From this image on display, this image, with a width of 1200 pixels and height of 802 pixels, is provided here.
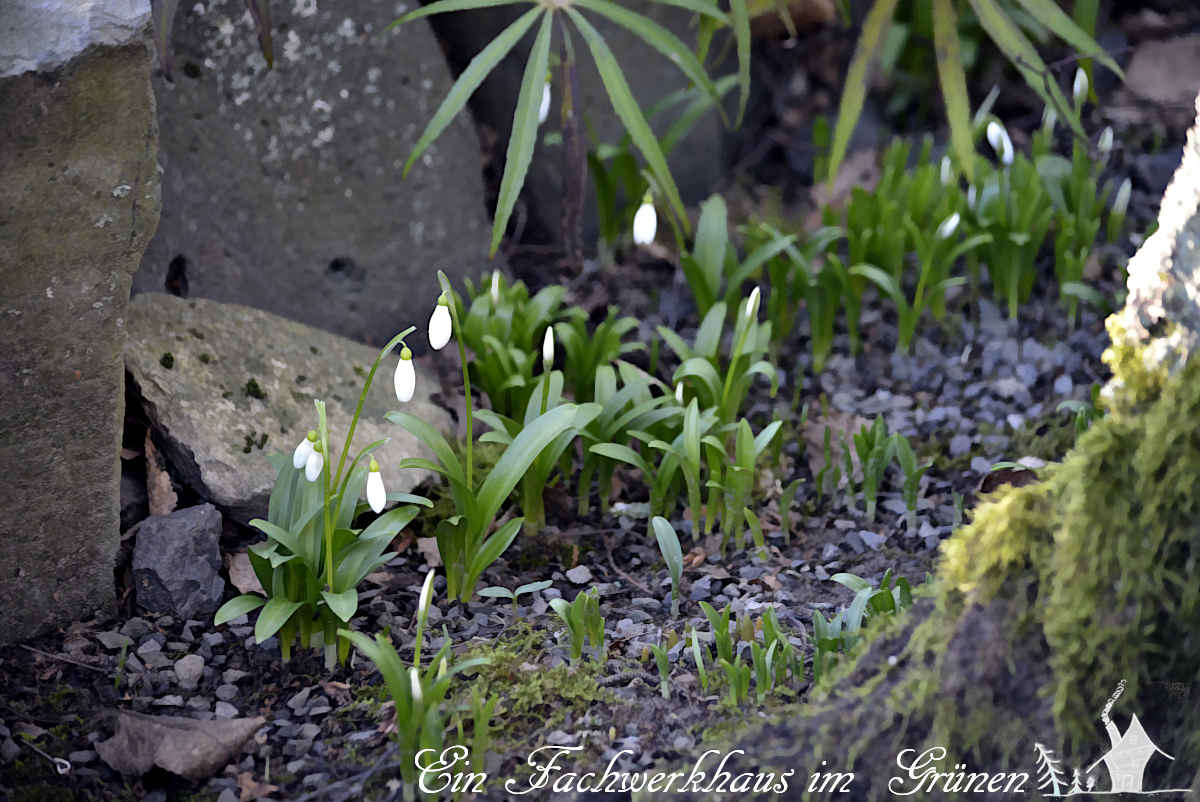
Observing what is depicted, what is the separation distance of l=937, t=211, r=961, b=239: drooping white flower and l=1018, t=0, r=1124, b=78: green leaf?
0.55 m

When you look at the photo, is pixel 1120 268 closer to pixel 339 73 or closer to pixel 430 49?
pixel 430 49

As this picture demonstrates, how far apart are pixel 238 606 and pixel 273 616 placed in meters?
0.12

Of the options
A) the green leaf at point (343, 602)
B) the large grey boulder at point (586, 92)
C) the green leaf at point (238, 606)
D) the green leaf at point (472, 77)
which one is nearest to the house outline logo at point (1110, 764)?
the green leaf at point (343, 602)

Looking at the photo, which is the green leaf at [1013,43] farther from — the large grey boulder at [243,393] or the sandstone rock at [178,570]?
the sandstone rock at [178,570]

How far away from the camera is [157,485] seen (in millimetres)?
2547

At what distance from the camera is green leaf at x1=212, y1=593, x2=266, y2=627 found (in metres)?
2.16

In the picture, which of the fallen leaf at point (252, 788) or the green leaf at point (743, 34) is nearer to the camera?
the fallen leaf at point (252, 788)

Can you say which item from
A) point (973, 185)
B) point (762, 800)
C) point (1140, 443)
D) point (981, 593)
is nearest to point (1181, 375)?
point (1140, 443)

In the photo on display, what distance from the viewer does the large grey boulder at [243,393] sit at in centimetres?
255

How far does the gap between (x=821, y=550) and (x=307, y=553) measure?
1.25 m

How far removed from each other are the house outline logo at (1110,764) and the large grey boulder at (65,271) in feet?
6.16

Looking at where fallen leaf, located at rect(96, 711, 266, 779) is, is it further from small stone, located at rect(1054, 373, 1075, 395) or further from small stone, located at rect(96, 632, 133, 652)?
small stone, located at rect(1054, 373, 1075, 395)

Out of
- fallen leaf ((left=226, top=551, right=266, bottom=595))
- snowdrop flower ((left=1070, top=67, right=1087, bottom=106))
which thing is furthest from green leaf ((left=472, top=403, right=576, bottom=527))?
snowdrop flower ((left=1070, top=67, right=1087, bottom=106))

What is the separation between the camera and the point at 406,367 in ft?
6.68
